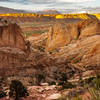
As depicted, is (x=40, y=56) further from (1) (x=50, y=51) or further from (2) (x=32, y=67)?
(1) (x=50, y=51)

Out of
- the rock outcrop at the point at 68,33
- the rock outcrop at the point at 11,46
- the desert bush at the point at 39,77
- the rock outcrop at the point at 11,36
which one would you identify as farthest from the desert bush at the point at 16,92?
the rock outcrop at the point at 68,33

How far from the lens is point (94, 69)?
19.4 metres

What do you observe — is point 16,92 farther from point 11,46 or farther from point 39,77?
point 11,46

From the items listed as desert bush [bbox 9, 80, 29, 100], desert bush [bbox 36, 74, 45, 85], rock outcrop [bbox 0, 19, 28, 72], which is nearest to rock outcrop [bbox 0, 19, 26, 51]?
rock outcrop [bbox 0, 19, 28, 72]

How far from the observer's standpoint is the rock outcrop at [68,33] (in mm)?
23289

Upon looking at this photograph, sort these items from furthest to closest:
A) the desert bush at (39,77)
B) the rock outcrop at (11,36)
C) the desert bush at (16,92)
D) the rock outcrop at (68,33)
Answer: the rock outcrop at (68,33) → the rock outcrop at (11,36) → the desert bush at (39,77) → the desert bush at (16,92)

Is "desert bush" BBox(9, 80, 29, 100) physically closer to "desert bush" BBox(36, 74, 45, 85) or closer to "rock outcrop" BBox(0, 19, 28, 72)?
"desert bush" BBox(36, 74, 45, 85)

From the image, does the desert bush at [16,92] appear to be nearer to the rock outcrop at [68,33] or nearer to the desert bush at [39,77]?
the desert bush at [39,77]

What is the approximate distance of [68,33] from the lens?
24266mm

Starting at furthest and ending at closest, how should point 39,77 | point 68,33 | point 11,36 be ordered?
point 68,33 → point 11,36 → point 39,77

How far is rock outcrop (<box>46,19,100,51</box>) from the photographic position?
76.4ft

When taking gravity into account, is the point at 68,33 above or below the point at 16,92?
above

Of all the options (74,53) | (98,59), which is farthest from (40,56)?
(98,59)

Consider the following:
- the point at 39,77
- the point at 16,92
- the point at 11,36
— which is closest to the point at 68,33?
the point at 11,36
